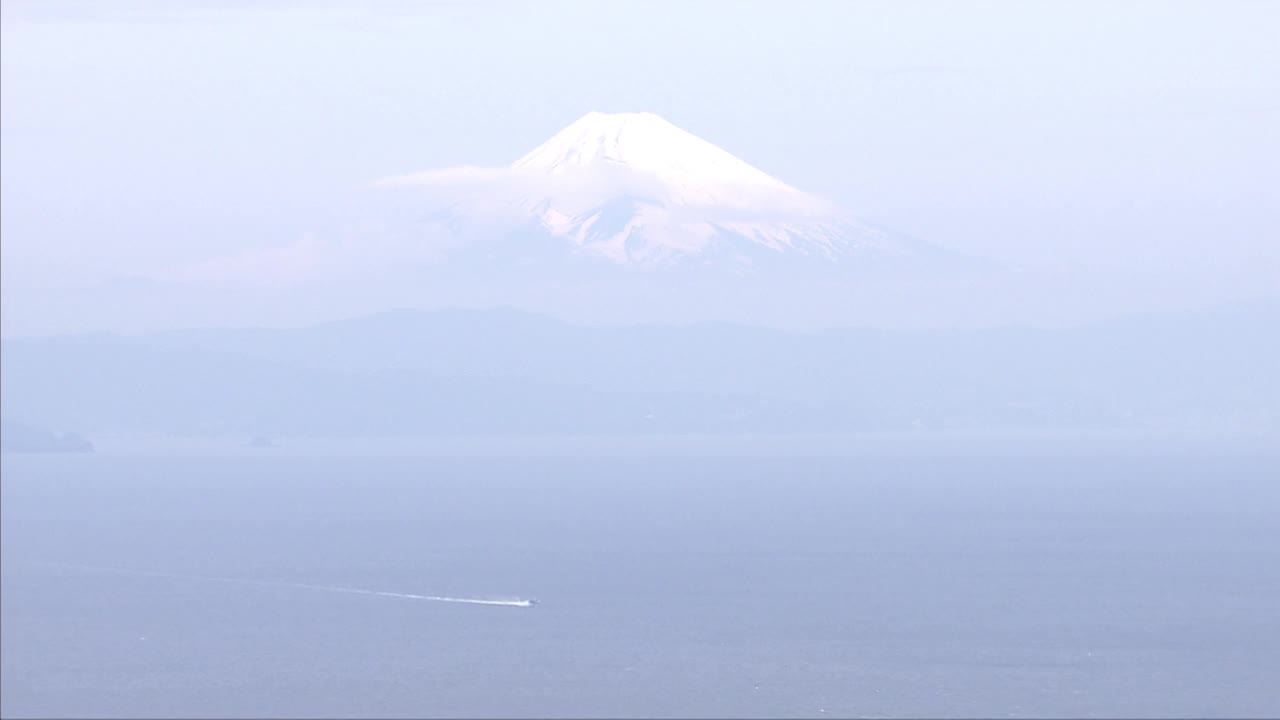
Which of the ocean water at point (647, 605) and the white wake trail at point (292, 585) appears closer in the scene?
the ocean water at point (647, 605)

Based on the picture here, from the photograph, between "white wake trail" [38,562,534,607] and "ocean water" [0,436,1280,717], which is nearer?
"ocean water" [0,436,1280,717]

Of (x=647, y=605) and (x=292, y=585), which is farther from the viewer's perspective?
(x=292, y=585)

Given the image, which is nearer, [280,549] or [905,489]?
[280,549]

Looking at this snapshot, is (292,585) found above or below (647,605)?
above

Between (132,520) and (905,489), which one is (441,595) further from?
(905,489)

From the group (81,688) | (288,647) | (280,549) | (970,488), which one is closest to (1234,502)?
(970,488)

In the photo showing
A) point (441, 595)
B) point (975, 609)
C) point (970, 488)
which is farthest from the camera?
point (970, 488)

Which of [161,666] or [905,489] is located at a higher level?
[905,489]

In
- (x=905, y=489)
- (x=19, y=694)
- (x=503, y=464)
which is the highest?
(x=503, y=464)
